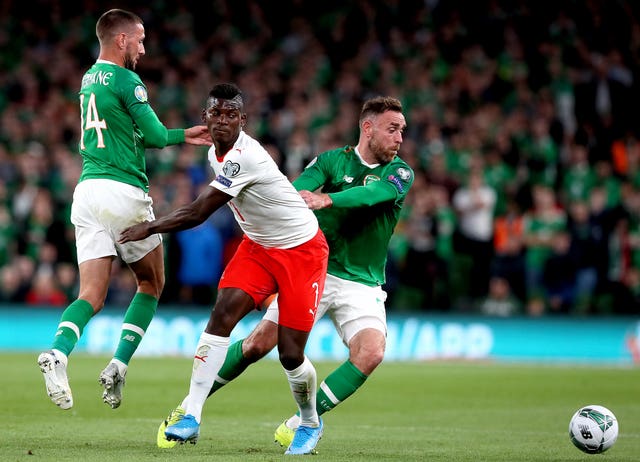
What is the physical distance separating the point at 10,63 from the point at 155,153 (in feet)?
17.4

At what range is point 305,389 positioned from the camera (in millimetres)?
8602

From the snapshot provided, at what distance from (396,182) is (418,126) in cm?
1272

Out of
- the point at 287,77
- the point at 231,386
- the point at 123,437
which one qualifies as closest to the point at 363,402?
the point at 231,386

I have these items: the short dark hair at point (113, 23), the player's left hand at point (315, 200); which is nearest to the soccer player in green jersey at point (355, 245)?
the player's left hand at point (315, 200)

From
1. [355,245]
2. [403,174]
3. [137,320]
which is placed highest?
[403,174]

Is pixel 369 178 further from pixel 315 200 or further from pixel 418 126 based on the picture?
pixel 418 126

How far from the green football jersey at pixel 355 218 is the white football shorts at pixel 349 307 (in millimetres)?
92

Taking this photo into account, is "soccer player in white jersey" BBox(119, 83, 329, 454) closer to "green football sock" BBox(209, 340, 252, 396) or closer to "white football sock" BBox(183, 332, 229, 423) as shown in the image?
"white football sock" BBox(183, 332, 229, 423)

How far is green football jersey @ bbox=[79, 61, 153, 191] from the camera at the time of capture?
28.3 ft

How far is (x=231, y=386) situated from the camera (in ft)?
49.2

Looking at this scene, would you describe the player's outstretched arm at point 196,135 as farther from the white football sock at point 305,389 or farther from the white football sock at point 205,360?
the white football sock at point 305,389

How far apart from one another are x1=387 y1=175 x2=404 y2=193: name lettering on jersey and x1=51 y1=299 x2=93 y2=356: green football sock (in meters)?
2.44

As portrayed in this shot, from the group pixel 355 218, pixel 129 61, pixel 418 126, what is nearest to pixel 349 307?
pixel 355 218

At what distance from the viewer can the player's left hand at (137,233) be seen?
8.02 meters
